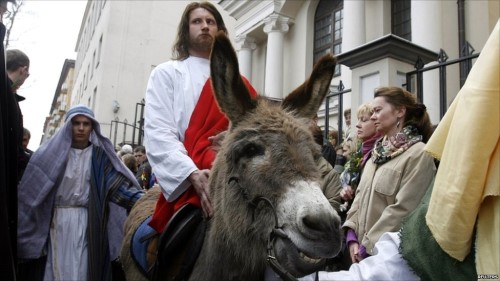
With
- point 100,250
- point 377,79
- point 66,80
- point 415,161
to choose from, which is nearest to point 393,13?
point 377,79

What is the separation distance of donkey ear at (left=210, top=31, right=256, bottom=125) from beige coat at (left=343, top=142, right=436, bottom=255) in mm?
1451

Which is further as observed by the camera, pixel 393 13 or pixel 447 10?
pixel 393 13

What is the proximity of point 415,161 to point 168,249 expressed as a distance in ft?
6.73

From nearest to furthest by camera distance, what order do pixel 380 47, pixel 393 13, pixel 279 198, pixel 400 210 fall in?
1. pixel 279 198
2. pixel 400 210
3. pixel 380 47
4. pixel 393 13

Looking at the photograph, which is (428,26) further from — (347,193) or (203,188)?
(203,188)

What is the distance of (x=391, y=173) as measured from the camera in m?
3.30

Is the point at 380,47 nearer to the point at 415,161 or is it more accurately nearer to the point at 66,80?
the point at 415,161

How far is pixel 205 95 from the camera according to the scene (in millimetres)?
2836

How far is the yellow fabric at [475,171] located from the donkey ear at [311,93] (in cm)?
138

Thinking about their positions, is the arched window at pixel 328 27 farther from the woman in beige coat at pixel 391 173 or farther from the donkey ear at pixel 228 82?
the donkey ear at pixel 228 82

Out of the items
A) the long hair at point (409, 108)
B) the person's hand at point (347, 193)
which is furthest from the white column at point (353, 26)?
the long hair at point (409, 108)

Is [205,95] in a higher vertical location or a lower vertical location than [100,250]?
higher

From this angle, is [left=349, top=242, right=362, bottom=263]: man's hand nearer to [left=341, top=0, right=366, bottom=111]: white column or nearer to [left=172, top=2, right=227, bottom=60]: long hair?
[left=172, top=2, right=227, bottom=60]: long hair

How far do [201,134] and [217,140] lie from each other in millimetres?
199
